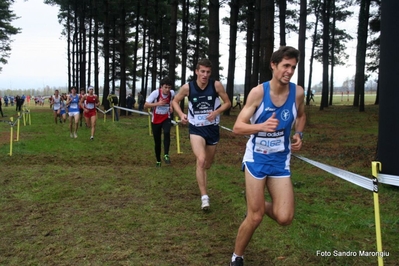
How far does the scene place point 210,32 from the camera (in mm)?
16422

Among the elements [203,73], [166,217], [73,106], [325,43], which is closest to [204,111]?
[203,73]

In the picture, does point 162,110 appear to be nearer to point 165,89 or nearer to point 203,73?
point 165,89

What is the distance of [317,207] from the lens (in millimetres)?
6242

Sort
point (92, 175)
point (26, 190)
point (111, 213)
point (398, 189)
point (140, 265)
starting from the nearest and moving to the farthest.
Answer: point (140, 265)
point (111, 213)
point (398, 189)
point (26, 190)
point (92, 175)

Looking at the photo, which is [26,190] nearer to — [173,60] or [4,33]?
[173,60]

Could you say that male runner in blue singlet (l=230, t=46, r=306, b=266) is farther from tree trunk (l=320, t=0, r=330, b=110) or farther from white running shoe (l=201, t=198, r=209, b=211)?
tree trunk (l=320, t=0, r=330, b=110)

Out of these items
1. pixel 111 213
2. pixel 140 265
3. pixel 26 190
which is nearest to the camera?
pixel 140 265

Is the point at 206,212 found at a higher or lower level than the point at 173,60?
lower

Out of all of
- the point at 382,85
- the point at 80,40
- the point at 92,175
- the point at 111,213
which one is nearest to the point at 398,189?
the point at 382,85

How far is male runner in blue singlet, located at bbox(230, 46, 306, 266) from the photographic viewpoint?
3.89 metres

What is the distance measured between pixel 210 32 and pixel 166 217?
1162 cm

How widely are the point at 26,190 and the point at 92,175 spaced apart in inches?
64.0

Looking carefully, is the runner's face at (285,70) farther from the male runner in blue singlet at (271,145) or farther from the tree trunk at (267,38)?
the tree trunk at (267,38)

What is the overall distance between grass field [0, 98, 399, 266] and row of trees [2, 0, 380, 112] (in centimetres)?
566
